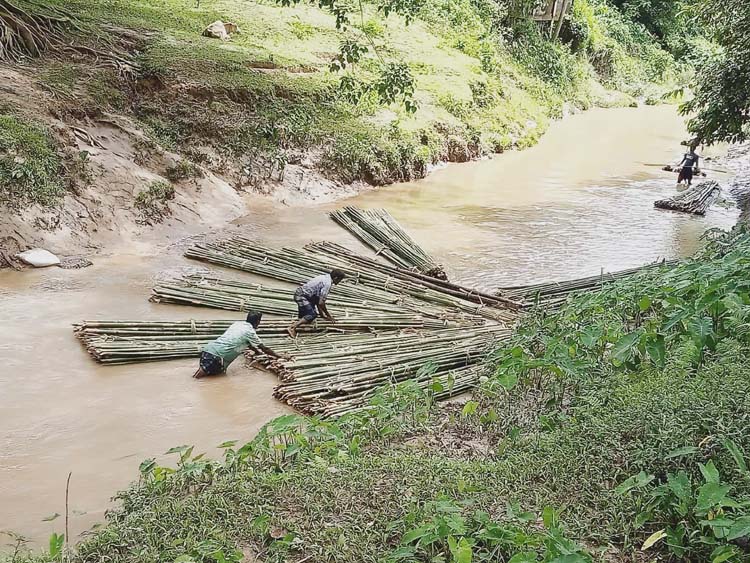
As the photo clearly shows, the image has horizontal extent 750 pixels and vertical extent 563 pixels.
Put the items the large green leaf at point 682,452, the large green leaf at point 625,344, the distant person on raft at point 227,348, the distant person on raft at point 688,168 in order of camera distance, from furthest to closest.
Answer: the distant person on raft at point 688,168
the distant person on raft at point 227,348
the large green leaf at point 625,344
the large green leaf at point 682,452

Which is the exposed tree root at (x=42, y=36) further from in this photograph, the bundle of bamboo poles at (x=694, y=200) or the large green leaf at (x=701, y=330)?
the large green leaf at (x=701, y=330)

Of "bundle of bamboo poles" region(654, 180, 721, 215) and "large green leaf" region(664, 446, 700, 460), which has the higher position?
"large green leaf" region(664, 446, 700, 460)

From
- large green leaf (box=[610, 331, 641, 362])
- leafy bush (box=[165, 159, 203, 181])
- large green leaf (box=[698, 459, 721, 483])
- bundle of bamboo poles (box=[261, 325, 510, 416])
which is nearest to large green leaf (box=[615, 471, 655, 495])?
large green leaf (box=[698, 459, 721, 483])

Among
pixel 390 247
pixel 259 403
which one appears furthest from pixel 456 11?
pixel 259 403

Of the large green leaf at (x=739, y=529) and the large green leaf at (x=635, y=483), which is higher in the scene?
the large green leaf at (x=739, y=529)

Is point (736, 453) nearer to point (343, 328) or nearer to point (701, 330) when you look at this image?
point (701, 330)

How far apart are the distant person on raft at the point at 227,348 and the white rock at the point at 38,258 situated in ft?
10.5

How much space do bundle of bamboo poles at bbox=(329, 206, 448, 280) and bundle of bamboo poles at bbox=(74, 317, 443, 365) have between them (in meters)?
1.66

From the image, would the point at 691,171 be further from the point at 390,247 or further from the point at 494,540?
the point at 494,540

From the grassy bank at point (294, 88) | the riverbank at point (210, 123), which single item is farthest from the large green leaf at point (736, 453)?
the grassy bank at point (294, 88)

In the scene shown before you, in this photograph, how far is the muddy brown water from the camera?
429cm

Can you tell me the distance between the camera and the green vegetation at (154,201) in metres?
9.02

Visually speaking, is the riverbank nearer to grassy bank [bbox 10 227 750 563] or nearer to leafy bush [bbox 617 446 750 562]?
grassy bank [bbox 10 227 750 563]

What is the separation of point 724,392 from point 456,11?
19187mm
